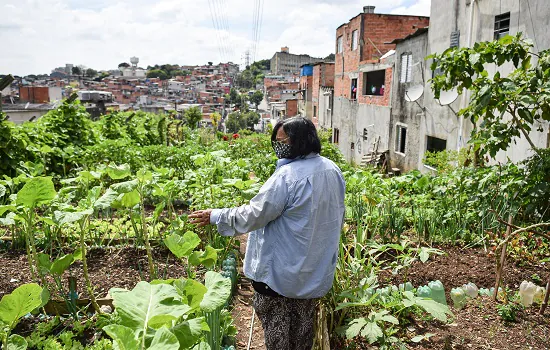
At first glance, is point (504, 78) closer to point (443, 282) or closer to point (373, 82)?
point (443, 282)

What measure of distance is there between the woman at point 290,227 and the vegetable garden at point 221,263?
0.23 metres

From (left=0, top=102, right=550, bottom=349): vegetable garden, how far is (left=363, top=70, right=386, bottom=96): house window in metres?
13.3

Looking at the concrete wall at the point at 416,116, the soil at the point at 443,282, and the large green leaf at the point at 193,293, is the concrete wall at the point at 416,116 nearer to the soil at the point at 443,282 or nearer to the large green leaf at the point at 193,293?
the soil at the point at 443,282

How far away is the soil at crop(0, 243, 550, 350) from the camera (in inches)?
113

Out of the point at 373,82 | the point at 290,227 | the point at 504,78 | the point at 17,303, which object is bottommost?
the point at 17,303

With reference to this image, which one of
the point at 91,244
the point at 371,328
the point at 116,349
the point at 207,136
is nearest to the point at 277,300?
the point at 371,328

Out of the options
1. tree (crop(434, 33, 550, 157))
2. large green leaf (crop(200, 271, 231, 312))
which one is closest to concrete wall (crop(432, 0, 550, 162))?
tree (crop(434, 33, 550, 157))

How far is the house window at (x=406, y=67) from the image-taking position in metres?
13.8

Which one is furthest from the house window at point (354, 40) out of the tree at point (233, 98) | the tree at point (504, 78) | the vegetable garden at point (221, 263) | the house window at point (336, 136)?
the tree at point (233, 98)

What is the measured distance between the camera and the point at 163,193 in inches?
137

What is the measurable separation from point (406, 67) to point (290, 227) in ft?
42.2

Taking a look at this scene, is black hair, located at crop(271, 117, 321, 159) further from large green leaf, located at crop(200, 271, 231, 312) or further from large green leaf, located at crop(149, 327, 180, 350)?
large green leaf, located at crop(149, 327, 180, 350)

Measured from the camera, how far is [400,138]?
48.4ft

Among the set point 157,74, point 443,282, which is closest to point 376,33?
point 443,282
